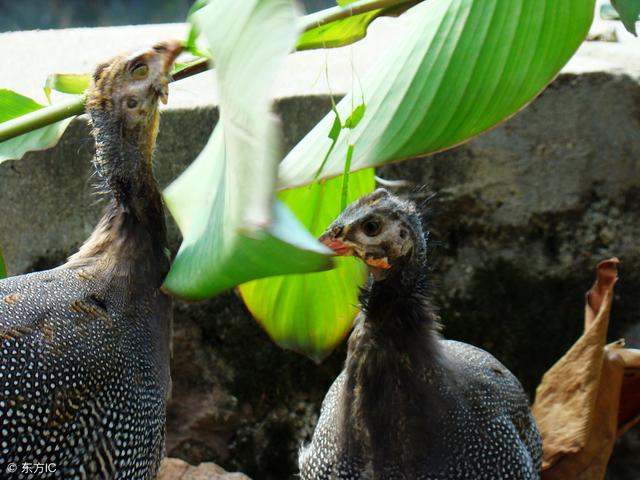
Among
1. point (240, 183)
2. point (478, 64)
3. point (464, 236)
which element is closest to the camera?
point (240, 183)

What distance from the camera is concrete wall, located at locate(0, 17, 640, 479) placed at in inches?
99.4

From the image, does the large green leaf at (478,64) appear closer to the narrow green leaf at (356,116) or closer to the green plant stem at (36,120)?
the narrow green leaf at (356,116)

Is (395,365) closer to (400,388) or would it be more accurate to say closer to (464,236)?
(400,388)

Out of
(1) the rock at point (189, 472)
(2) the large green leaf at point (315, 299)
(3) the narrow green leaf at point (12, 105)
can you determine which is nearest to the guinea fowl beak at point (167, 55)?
(3) the narrow green leaf at point (12, 105)

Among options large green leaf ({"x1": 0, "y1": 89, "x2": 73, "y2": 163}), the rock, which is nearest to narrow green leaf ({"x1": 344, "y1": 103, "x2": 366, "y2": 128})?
large green leaf ({"x1": 0, "y1": 89, "x2": 73, "y2": 163})

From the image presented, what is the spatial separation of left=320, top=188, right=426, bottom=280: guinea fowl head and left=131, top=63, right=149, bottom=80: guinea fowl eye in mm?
454

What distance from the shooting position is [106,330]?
1.82 m

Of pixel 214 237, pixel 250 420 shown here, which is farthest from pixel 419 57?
pixel 250 420

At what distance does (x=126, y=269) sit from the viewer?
6.27 feet

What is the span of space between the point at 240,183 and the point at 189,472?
179cm

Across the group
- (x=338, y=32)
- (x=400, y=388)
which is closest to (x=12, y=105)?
(x=338, y=32)

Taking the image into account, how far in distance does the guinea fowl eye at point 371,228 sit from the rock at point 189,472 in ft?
2.89

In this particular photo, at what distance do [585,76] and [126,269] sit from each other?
1.34m

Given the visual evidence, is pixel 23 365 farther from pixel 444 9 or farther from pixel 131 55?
pixel 444 9
